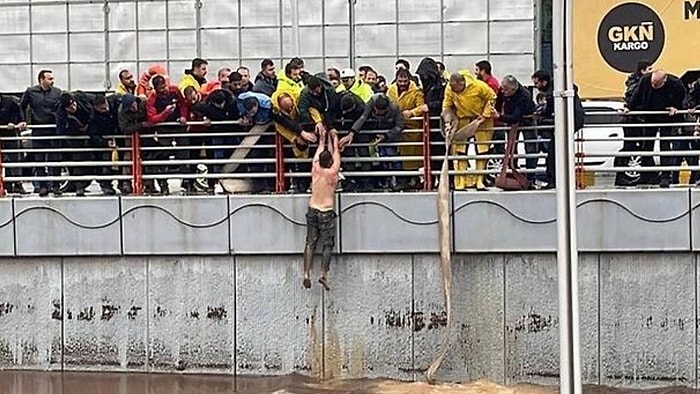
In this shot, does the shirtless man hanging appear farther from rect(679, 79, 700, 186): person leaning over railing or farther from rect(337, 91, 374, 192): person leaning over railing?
rect(679, 79, 700, 186): person leaning over railing

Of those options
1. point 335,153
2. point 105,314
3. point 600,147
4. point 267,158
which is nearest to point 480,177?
point 335,153

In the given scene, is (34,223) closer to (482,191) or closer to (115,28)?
(482,191)

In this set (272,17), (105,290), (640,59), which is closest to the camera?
(105,290)

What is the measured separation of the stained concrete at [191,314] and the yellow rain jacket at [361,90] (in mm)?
2201

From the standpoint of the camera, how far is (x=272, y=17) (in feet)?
71.3

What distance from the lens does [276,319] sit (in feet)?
45.4

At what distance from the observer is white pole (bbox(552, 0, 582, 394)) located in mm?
8859

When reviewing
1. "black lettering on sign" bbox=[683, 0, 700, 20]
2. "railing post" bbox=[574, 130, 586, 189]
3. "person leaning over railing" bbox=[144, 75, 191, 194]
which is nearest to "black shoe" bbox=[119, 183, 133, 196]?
"person leaning over railing" bbox=[144, 75, 191, 194]

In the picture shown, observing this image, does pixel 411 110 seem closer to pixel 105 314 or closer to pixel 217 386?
pixel 217 386

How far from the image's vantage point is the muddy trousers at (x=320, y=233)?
13.5 meters

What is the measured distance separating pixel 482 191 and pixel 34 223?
4723 mm

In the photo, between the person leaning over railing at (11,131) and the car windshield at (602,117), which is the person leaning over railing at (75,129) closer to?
the person leaning over railing at (11,131)

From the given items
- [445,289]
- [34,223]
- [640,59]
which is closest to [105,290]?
[34,223]

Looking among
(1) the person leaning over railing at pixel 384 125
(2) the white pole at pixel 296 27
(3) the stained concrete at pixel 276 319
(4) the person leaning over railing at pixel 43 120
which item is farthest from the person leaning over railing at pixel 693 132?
(2) the white pole at pixel 296 27
